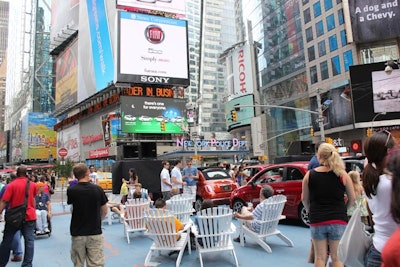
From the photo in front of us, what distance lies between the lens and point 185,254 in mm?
6836

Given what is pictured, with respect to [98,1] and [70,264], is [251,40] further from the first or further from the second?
[70,264]

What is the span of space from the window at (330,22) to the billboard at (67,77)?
143 feet

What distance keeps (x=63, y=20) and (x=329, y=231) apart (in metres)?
77.3

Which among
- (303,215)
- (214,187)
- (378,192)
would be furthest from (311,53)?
(378,192)

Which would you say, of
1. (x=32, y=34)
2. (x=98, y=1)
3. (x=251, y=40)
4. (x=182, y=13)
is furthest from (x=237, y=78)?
(x=32, y=34)

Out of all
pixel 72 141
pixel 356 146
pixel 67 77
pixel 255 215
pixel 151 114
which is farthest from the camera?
pixel 72 141

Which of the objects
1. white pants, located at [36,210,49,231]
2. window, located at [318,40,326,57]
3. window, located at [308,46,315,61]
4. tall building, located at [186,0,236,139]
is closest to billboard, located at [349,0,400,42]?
window, located at [318,40,326,57]

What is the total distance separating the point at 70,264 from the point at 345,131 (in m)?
40.7

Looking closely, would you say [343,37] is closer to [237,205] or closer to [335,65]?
[335,65]

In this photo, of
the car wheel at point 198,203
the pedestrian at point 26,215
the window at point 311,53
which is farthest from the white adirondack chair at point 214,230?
the window at point 311,53

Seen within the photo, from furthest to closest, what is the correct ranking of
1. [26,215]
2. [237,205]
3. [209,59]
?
[209,59] → [237,205] → [26,215]

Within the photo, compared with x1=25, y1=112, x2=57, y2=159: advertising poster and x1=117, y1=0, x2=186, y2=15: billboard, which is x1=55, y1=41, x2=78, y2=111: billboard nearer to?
x1=25, y1=112, x2=57, y2=159: advertising poster

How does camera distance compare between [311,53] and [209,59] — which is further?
[209,59]

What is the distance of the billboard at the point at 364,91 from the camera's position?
37.8 m
